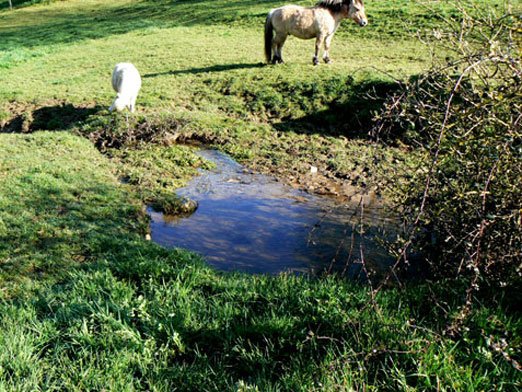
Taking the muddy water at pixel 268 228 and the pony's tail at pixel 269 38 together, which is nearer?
→ the muddy water at pixel 268 228

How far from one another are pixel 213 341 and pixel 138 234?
2.90m

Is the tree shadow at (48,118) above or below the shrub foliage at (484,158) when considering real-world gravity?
below

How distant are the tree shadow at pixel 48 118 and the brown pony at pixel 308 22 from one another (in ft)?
17.1

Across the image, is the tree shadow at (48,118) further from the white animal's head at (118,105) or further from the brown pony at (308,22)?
the brown pony at (308,22)

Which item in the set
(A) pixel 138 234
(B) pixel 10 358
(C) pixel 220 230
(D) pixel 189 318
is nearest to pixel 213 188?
(C) pixel 220 230

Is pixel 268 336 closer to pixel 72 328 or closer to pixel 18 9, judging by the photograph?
pixel 72 328

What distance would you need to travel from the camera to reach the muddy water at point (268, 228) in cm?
564

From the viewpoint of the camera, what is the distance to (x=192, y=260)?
200 inches

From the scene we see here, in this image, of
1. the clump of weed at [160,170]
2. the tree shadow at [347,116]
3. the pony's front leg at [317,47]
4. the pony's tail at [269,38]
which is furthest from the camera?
the pony's tail at [269,38]

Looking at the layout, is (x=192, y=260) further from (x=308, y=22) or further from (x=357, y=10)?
(x=357, y=10)

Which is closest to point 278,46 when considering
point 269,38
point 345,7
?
point 269,38

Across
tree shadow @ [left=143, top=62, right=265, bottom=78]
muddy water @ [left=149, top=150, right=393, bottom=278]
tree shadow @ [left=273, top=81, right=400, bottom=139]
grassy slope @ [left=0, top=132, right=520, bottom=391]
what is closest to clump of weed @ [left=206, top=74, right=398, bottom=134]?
tree shadow @ [left=273, top=81, right=400, bottom=139]

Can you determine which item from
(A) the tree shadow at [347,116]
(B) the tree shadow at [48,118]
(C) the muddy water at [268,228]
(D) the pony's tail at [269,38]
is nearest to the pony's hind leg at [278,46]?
(D) the pony's tail at [269,38]

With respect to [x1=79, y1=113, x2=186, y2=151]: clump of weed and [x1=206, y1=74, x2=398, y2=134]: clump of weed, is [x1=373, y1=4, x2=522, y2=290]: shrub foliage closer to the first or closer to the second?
[x1=206, y1=74, x2=398, y2=134]: clump of weed
